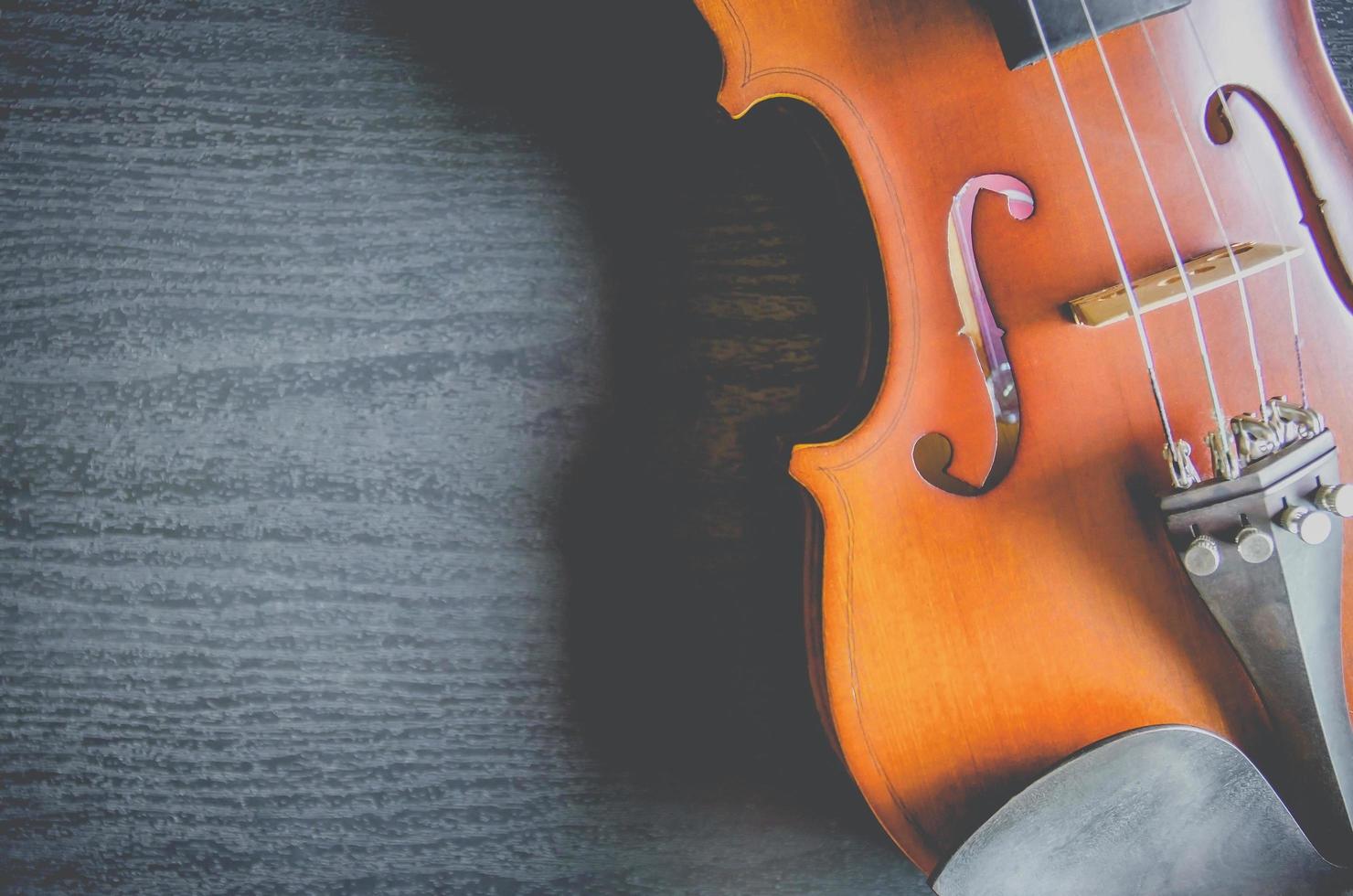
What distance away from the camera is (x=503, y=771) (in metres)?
0.77

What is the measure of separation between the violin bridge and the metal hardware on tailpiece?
0.09 m

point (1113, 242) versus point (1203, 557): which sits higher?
point (1113, 242)

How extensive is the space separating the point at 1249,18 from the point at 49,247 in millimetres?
1000

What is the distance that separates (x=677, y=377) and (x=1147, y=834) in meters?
0.49

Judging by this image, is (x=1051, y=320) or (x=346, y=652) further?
(x=346, y=652)

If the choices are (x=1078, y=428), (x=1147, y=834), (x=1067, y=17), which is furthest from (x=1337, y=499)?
(x=1067, y=17)

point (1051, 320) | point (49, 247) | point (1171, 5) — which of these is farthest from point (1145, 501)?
point (49, 247)

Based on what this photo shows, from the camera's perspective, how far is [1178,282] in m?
0.59

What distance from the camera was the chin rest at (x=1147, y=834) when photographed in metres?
0.57

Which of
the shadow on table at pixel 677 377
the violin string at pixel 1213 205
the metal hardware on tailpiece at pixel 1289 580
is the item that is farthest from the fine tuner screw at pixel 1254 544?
the shadow on table at pixel 677 377

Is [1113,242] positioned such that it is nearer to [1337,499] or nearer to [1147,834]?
[1337,499]

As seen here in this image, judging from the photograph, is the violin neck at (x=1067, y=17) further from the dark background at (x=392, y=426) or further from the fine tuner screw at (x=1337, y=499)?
the fine tuner screw at (x=1337, y=499)

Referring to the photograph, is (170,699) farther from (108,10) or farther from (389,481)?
(108,10)

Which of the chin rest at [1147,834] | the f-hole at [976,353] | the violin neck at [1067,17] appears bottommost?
the chin rest at [1147,834]
